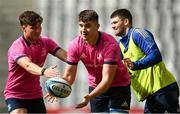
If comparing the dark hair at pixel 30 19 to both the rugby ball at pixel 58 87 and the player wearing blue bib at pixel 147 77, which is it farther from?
the player wearing blue bib at pixel 147 77

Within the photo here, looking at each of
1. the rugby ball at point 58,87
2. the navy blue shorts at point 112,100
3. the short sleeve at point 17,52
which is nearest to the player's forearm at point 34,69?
the rugby ball at point 58,87

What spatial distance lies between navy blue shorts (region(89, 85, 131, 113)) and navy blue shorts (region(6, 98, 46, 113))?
0.62m

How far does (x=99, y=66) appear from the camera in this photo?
9219 millimetres

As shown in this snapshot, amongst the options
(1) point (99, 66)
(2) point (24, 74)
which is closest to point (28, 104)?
(2) point (24, 74)

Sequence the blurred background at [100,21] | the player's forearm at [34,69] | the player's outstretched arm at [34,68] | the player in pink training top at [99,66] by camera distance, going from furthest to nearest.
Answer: the blurred background at [100,21] → the player in pink training top at [99,66] → the player's forearm at [34,69] → the player's outstretched arm at [34,68]

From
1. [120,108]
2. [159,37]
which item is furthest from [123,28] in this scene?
[159,37]

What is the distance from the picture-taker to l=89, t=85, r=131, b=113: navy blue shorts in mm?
9398

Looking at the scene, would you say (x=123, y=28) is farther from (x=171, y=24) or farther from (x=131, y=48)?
(x=171, y=24)

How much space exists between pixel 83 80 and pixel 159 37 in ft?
4.34

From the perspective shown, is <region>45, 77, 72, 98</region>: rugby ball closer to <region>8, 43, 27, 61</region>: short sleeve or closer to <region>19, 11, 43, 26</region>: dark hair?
<region>8, 43, 27, 61</region>: short sleeve

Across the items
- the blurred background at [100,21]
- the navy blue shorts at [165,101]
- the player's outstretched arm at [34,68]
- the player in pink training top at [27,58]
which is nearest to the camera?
the player's outstretched arm at [34,68]

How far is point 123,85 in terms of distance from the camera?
941 centimetres

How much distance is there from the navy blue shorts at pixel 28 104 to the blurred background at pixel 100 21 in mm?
2699

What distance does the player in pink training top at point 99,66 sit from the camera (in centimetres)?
890
